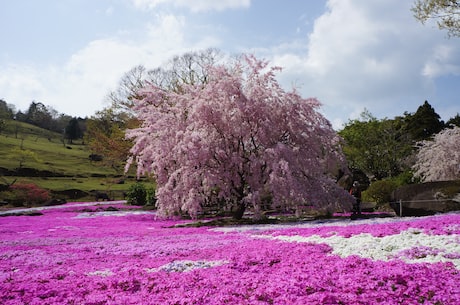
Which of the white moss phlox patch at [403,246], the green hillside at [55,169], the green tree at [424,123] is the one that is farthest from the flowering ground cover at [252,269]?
the green tree at [424,123]

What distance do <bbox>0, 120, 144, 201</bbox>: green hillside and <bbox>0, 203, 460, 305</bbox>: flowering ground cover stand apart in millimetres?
46675

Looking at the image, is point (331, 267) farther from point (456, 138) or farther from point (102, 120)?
point (102, 120)

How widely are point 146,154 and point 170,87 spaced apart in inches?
928

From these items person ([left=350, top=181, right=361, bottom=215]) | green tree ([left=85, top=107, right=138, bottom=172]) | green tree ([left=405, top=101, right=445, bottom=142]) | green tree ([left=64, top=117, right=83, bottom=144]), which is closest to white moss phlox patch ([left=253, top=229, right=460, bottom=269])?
person ([left=350, top=181, right=361, bottom=215])

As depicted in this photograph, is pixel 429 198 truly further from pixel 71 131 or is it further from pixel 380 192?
pixel 71 131

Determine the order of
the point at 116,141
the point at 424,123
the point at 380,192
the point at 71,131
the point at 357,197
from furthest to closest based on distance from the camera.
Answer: the point at 71,131, the point at 424,123, the point at 116,141, the point at 380,192, the point at 357,197

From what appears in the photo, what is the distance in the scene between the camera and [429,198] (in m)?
20.1

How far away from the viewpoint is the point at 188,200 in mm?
21234

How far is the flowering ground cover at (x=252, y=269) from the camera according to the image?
7.48m

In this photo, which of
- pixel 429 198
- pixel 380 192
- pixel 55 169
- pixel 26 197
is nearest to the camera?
pixel 429 198

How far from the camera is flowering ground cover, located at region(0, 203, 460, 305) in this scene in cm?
748

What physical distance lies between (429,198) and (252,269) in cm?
1407

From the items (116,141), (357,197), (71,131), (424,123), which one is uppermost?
(71,131)

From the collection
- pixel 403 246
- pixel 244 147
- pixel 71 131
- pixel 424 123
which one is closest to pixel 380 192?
pixel 244 147
